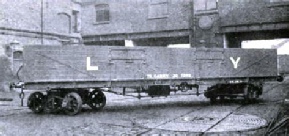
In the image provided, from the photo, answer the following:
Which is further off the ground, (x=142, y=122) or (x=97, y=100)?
(x=97, y=100)

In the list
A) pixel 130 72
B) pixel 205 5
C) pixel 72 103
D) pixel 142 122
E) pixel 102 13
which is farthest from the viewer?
pixel 102 13

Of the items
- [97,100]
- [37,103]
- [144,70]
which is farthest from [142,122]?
[37,103]

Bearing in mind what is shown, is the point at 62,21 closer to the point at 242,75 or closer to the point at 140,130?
the point at 242,75

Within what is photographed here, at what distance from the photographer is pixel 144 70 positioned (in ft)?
38.2

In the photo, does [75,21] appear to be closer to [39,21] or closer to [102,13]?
[39,21]

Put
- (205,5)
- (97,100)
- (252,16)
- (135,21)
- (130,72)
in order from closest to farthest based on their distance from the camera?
1. (130,72)
2. (97,100)
3. (252,16)
4. (205,5)
5. (135,21)

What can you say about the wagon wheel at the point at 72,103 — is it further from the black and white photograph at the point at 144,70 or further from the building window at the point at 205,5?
the building window at the point at 205,5

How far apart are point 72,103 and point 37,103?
1.37 m

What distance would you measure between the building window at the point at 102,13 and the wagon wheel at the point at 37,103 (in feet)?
43.2

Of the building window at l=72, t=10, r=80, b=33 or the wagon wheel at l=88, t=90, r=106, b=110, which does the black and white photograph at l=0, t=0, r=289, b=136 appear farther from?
the building window at l=72, t=10, r=80, b=33

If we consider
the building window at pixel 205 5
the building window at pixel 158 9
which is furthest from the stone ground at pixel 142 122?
the building window at pixel 158 9

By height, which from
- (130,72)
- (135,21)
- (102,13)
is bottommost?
(130,72)

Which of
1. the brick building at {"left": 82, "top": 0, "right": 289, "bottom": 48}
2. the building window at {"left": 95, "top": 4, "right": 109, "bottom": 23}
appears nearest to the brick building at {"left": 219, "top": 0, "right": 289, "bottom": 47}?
the brick building at {"left": 82, "top": 0, "right": 289, "bottom": 48}

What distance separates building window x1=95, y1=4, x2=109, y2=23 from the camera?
2361cm
